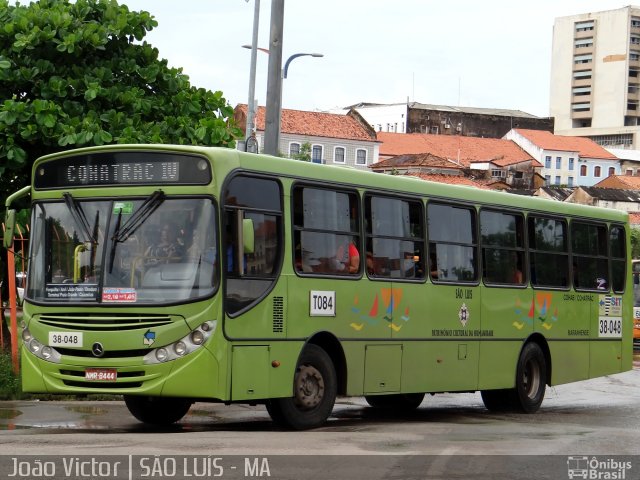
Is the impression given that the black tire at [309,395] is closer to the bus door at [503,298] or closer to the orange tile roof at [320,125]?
the bus door at [503,298]

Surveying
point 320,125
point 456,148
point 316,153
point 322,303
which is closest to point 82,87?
point 322,303

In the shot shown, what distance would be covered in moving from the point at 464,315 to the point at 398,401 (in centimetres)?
226

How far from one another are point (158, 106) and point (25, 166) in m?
2.15

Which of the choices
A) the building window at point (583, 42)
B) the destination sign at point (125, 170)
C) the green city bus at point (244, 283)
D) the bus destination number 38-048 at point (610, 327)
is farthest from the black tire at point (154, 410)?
the building window at point (583, 42)

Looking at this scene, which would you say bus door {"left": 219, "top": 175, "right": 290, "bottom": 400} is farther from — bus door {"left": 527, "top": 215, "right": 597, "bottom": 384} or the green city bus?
bus door {"left": 527, "top": 215, "right": 597, "bottom": 384}

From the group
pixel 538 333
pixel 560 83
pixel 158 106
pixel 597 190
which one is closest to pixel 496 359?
pixel 538 333

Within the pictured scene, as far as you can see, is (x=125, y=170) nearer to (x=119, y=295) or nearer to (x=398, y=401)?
(x=119, y=295)

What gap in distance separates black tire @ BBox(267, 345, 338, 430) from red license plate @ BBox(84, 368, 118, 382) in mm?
1759

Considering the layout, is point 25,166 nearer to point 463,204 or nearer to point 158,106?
point 158,106

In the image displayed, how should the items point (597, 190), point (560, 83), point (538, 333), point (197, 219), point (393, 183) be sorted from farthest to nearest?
point (560, 83)
point (597, 190)
point (538, 333)
point (393, 183)
point (197, 219)

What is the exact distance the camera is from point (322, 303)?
46.5ft

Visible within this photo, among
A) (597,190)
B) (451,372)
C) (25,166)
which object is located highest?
(597,190)

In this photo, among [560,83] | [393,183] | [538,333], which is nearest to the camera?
[393,183]

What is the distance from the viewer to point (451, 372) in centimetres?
1664
